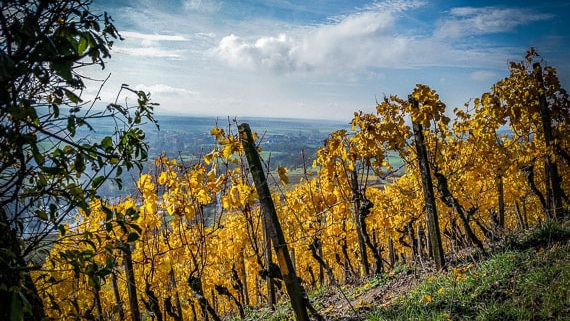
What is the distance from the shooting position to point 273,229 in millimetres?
3760

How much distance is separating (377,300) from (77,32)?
21.9 feet

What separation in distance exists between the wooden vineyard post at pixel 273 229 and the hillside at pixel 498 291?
0.56m

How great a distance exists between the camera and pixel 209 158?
13.6ft

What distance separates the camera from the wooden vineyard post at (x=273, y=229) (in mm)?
3740

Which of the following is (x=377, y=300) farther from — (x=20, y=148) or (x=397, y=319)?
(x=20, y=148)

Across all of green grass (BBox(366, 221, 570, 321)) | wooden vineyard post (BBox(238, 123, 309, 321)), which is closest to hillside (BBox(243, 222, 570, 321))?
green grass (BBox(366, 221, 570, 321))

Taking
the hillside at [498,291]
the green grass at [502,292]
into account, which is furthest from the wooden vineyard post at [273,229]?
the green grass at [502,292]

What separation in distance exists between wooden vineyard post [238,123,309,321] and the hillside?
56cm

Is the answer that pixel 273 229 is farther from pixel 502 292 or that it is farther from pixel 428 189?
pixel 428 189

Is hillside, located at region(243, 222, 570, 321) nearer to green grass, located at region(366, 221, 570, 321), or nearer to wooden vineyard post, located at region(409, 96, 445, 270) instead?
green grass, located at region(366, 221, 570, 321)

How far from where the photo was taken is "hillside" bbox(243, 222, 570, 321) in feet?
13.8

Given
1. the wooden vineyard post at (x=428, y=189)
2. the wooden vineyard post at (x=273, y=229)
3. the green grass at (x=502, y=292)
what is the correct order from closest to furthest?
the wooden vineyard post at (x=273, y=229), the green grass at (x=502, y=292), the wooden vineyard post at (x=428, y=189)

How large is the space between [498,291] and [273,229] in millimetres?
3429

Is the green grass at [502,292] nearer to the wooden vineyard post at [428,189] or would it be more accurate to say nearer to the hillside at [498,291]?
the hillside at [498,291]
